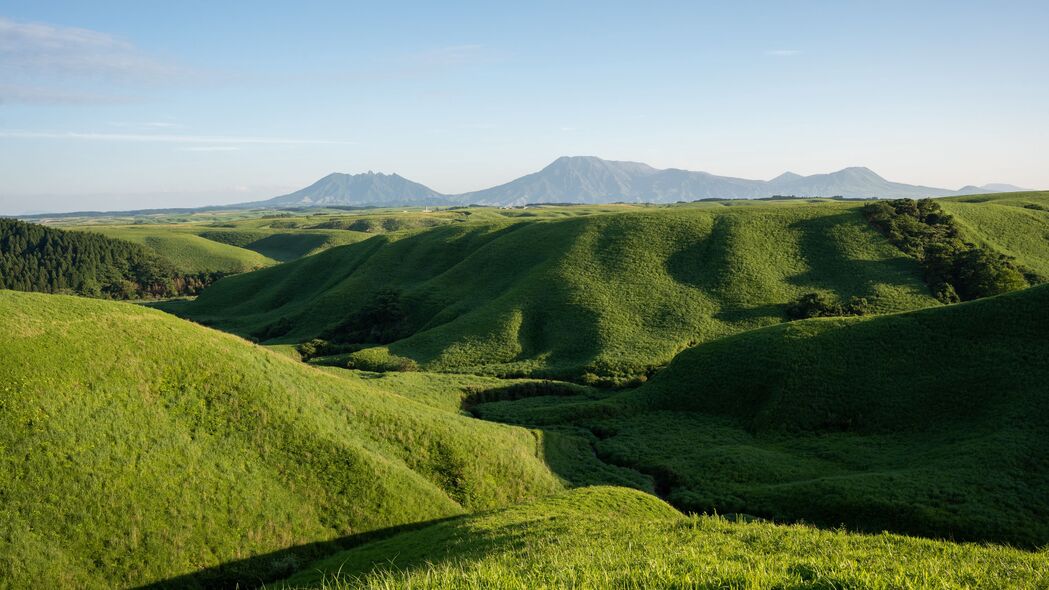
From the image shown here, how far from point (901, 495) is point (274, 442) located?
39.6 m

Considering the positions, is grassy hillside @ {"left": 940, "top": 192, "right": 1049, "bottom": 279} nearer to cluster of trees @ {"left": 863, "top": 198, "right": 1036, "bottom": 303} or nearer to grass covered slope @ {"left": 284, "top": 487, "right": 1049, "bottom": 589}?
cluster of trees @ {"left": 863, "top": 198, "right": 1036, "bottom": 303}

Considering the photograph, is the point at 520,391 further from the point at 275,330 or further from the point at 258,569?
the point at 275,330

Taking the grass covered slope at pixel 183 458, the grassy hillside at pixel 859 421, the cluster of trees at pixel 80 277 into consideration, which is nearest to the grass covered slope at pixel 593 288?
the grassy hillside at pixel 859 421

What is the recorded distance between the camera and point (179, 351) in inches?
1388

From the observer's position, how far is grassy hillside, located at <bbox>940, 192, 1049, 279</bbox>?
10119 centimetres

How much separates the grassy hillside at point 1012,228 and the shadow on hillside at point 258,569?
11787 cm

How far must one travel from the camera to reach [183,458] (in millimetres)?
29672

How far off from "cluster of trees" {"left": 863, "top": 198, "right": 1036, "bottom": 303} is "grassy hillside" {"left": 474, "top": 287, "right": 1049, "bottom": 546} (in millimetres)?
36519

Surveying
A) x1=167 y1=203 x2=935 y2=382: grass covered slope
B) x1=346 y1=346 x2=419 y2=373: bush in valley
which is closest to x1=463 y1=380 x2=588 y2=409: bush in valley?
x1=167 y1=203 x2=935 y2=382: grass covered slope

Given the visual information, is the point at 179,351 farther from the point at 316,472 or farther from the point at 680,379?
the point at 680,379

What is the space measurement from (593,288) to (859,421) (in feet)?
174

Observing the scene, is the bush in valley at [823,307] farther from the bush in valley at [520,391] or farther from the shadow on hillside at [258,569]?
the shadow on hillside at [258,569]

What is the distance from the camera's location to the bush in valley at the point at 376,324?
105m

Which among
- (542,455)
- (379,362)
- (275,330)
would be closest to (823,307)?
(542,455)
